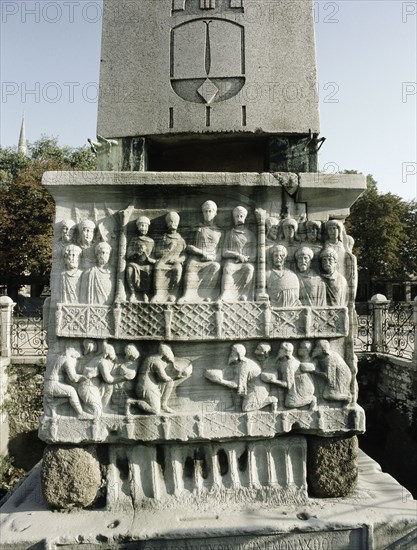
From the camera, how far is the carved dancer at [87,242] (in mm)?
3646

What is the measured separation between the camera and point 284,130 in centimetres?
396

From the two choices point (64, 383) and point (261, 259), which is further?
point (261, 259)

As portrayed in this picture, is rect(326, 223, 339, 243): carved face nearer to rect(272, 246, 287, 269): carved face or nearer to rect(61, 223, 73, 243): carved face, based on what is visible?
rect(272, 246, 287, 269): carved face

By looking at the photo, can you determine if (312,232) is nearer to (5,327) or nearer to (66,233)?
(66,233)

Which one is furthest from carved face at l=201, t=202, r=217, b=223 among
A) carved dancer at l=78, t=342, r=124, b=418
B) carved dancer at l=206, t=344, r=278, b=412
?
carved dancer at l=78, t=342, r=124, b=418

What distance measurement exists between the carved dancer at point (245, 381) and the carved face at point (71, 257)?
1434mm

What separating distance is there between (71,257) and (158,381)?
1265mm

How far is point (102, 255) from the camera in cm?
363

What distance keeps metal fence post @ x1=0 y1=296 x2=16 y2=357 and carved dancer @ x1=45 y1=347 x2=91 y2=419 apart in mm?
6480

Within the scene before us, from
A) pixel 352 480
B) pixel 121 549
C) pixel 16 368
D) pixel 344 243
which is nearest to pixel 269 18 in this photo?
pixel 344 243

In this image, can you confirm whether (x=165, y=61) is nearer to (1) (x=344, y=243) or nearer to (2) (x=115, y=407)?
(1) (x=344, y=243)

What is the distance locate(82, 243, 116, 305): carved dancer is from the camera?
3619mm

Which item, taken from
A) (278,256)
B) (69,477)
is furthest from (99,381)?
(278,256)

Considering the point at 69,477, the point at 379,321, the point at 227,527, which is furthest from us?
the point at 379,321
